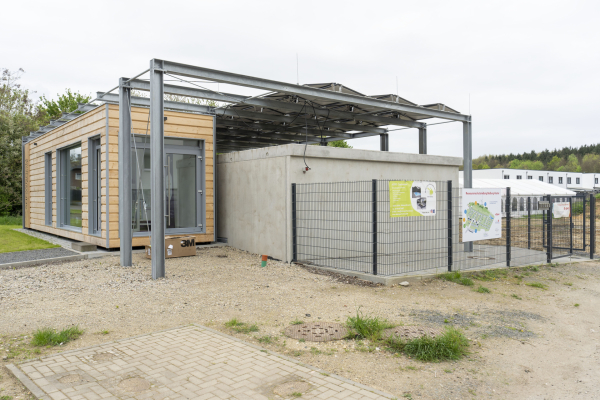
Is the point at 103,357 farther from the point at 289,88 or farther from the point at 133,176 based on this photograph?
the point at 133,176

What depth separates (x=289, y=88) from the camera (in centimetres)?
944

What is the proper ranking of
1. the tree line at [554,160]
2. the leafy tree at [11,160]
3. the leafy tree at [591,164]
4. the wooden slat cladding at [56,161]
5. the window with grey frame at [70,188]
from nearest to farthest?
the wooden slat cladding at [56,161], the window with grey frame at [70,188], the leafy tree at [11,160], the leafy tree at [591,164], the tree line at [554,160]

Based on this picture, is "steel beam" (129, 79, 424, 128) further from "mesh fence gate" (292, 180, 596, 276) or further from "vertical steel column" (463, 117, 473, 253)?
"mesh fence gate" (292, 180, 596, 276)

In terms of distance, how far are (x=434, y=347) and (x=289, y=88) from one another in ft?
21.8

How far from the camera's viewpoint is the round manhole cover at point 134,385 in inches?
133

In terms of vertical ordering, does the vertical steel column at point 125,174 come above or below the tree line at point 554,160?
below

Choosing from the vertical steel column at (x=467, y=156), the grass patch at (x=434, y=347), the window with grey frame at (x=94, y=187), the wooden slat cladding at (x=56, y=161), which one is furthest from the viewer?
the vertical steel column at (x=467, y=156)

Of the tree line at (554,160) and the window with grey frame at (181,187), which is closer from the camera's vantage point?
the window with grey frame at (181,187)

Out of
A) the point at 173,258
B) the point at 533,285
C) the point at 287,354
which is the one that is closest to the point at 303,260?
the point at 173,258

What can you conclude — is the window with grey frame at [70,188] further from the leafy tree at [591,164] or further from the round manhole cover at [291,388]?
the leafy tree at [591,164]

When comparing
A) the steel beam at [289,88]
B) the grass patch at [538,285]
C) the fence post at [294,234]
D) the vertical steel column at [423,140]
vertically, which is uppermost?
the steel beam at [289,88]

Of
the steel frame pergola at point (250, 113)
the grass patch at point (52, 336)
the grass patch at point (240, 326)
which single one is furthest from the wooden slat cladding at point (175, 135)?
the grass patch at point (240, 326)

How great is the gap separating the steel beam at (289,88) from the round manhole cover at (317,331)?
16.5 feet

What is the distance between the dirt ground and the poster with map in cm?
94
